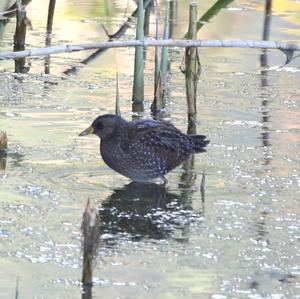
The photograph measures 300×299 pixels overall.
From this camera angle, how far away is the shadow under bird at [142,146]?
7398 millimetres

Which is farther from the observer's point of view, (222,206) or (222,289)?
(222,206)

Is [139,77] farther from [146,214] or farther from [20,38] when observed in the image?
[146,214]

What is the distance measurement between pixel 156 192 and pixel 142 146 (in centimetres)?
42

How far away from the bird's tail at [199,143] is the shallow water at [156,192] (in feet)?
0.45

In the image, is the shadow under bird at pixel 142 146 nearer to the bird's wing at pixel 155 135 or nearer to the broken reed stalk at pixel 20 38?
the bird's wing at pixel 155 135

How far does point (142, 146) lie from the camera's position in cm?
755

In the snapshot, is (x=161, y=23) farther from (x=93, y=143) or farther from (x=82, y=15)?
(x=93, y=143)

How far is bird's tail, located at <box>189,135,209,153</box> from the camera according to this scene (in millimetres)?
7684

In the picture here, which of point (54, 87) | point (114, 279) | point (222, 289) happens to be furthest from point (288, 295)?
point (54, 87)

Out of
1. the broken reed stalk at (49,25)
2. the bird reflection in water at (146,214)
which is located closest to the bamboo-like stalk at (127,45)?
the bird reflection in water at (146,214)

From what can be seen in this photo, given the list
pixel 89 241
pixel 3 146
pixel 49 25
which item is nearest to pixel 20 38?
pixel 49 25

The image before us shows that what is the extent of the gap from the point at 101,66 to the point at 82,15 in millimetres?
2484

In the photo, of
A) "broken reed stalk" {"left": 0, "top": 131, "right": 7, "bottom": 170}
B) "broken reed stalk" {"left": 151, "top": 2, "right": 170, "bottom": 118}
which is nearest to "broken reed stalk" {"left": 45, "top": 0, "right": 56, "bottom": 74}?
"broken reed stalk" {"left": 151, "top": 2, "right": 170, "bottom": 118}

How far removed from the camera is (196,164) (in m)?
7.86
